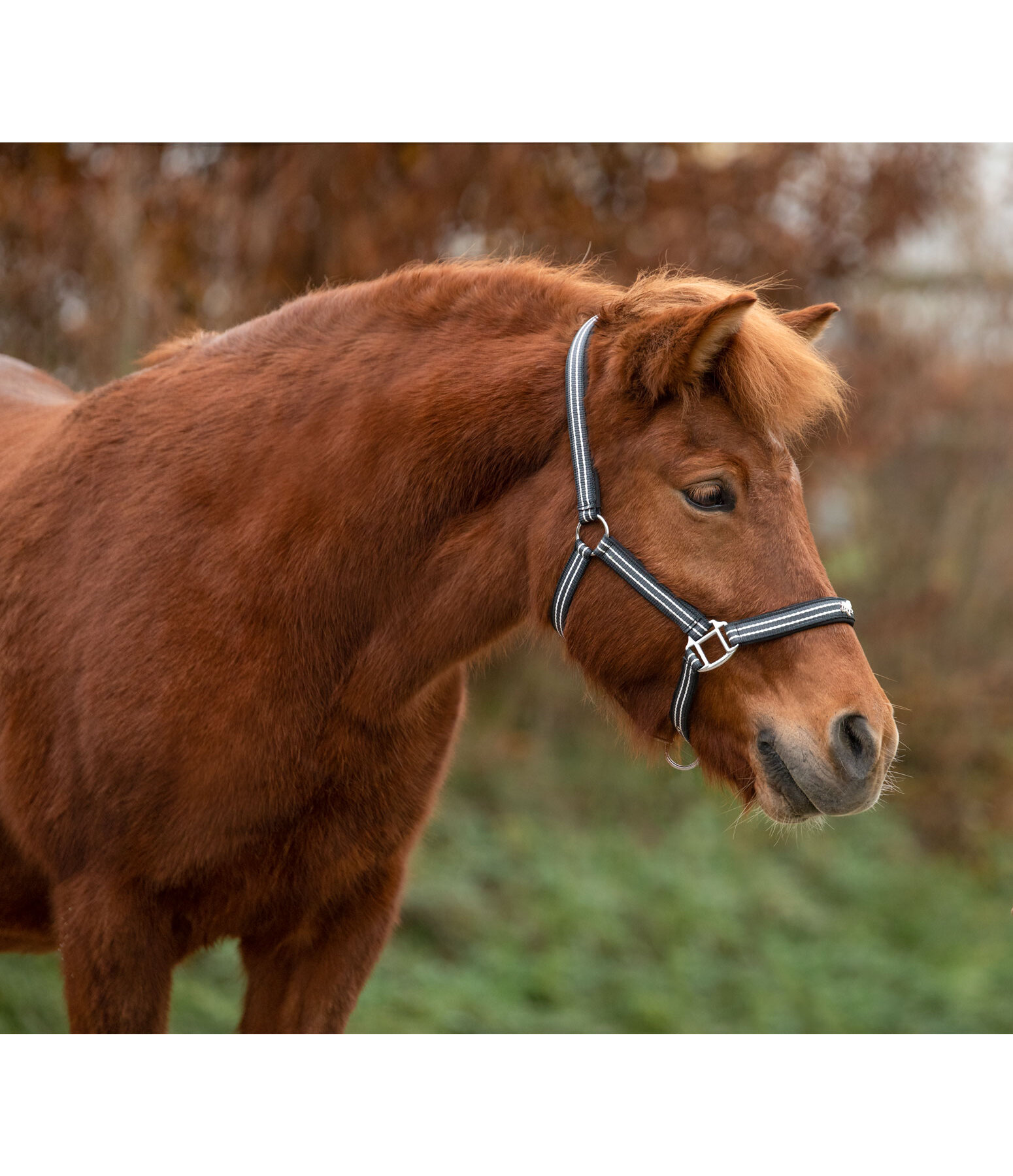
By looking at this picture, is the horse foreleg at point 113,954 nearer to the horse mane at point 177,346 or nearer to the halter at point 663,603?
the halter at point 663,603

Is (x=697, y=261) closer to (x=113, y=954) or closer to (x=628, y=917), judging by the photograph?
(x=628, y=917)

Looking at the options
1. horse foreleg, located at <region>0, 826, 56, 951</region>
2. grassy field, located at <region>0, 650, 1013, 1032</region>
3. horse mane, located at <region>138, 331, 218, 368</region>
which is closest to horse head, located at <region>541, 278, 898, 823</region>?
horse mane, located at <region>138, 331, 218, 368</region>

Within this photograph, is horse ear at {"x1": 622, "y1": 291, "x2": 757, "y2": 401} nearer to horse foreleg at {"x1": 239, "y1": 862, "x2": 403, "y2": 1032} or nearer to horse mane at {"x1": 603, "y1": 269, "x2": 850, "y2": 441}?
horse mane at {"x1": 603, "y1": 269, "x2": 850, "y2": 441}

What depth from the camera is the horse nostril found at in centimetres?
189

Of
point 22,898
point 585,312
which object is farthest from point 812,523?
point 22,898

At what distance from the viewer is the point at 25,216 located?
485 cm

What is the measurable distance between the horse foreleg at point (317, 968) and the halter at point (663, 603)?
86cm

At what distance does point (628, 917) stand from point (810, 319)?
482cm

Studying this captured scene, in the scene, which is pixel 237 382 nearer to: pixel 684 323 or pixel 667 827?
pixel 684 323

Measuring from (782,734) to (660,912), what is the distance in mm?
4818

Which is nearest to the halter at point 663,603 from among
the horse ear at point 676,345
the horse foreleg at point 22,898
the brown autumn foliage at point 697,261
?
the horse ear at point 676,345

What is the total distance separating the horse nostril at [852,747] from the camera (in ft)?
6.19
